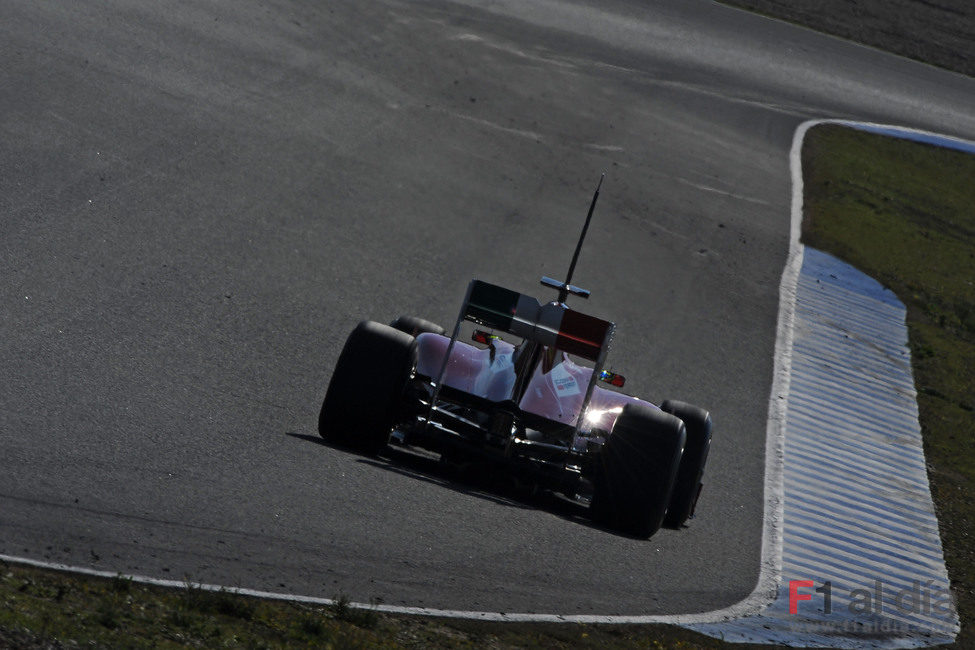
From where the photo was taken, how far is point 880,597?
11.2 m

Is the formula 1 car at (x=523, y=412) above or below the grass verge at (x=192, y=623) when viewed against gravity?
above

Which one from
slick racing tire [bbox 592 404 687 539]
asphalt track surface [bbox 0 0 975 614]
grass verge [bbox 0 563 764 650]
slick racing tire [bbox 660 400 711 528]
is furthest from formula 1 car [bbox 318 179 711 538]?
grass verge [bbox 0 563 764 650]

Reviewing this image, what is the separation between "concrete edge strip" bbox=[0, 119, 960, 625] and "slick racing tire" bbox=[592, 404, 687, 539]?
2.13ft

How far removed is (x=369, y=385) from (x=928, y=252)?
14.9 meters

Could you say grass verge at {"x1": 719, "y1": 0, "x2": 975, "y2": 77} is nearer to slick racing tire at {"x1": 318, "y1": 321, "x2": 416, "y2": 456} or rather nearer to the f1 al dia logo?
the f1 al dia logo

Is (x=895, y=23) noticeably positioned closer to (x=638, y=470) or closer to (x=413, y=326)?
(x=413, y=326)

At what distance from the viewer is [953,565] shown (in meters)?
12.1

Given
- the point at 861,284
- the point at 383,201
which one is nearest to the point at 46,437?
the point at 383,201

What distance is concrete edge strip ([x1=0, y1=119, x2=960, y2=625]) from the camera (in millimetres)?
7102

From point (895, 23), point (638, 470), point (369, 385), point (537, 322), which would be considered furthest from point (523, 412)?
point (895, 23)

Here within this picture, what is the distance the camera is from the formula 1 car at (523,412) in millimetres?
9117

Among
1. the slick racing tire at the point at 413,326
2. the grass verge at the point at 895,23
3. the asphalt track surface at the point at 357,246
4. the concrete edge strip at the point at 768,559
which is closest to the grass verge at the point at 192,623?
the concrete edge strip at the point at 768,559

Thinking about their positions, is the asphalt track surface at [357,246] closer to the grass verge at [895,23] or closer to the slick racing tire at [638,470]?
the slick racing tire at [638,470]

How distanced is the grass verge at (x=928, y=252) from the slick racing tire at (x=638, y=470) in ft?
10.0
